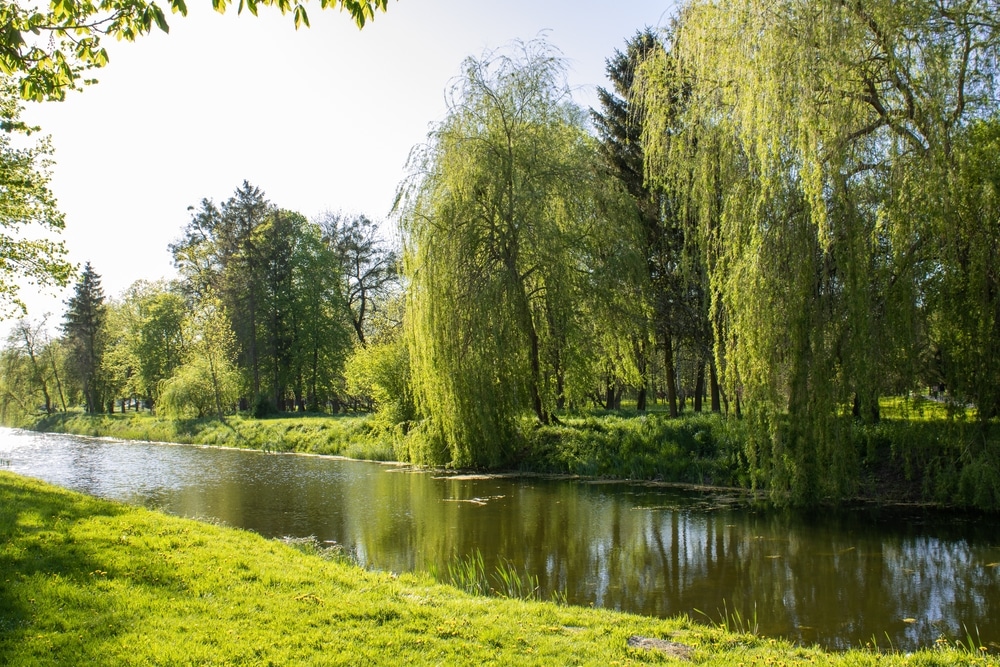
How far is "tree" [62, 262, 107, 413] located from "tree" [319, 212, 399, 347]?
21.0 meters

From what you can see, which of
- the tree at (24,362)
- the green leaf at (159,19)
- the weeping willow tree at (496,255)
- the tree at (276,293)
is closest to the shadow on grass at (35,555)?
the green leaf at (159,19)

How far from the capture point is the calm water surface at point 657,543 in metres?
8.06

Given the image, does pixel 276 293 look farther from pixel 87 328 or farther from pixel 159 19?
pixel 159 19

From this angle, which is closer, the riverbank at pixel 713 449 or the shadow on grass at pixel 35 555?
the shadow on grass at pixel 35 555

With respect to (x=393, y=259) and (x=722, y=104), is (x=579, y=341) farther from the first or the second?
(x=393, y=259)

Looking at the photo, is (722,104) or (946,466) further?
(722,104)

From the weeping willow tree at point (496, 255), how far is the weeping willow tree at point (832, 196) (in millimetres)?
6398

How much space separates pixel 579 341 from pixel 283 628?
14.3 metres

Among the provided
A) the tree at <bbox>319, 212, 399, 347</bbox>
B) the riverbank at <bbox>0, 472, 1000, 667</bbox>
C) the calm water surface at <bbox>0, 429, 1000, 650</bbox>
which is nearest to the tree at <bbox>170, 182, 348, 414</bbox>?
the tree at <bbox>319, 212, 399, 347</bbox>

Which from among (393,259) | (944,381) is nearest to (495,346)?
(944,381)

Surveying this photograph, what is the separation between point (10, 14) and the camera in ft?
21.1

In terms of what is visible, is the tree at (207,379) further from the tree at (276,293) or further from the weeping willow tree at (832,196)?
the weeping willow tree at (832,196)

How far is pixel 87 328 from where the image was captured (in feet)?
174

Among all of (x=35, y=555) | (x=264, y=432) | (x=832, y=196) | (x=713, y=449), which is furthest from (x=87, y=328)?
(x=832, y=196)
